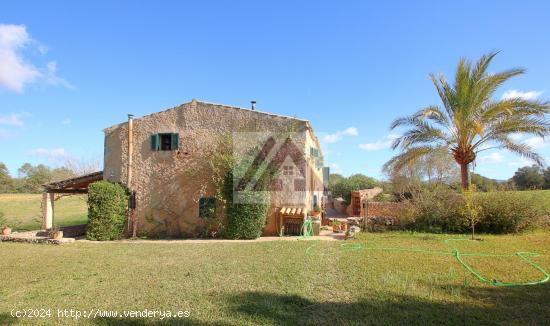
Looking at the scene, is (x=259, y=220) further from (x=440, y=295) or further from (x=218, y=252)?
(x=440, y=295)

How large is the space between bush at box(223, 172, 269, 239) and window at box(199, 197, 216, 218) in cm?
125

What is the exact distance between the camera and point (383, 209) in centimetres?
1479

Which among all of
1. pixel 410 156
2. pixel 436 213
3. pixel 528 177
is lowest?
pixel 436 213

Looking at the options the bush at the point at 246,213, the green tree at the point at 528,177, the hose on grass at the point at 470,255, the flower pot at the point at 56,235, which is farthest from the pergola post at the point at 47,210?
the green tree at the point at 528,177

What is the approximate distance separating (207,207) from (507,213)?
13.3 metres

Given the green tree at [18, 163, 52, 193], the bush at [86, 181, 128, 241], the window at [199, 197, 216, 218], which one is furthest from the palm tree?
the green tree at [18, 163, 52, 193]

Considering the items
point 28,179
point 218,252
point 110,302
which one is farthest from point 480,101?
point 28,179

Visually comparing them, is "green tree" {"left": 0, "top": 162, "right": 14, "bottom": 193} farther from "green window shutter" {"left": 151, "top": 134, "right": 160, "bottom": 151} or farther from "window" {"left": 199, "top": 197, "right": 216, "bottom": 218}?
"window" {"left": 199, "top": 197, "right": 216, "bottom": 218}

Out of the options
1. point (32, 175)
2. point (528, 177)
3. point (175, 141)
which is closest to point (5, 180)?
point (32, 175)

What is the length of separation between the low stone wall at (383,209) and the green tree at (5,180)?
219 ft

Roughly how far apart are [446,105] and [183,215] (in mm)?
14416

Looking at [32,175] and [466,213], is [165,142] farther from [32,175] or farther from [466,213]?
[32,175]

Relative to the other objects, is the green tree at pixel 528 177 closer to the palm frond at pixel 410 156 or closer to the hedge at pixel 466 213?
the palm frond at pixel 410 156

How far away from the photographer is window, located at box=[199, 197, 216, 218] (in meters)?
14.6
